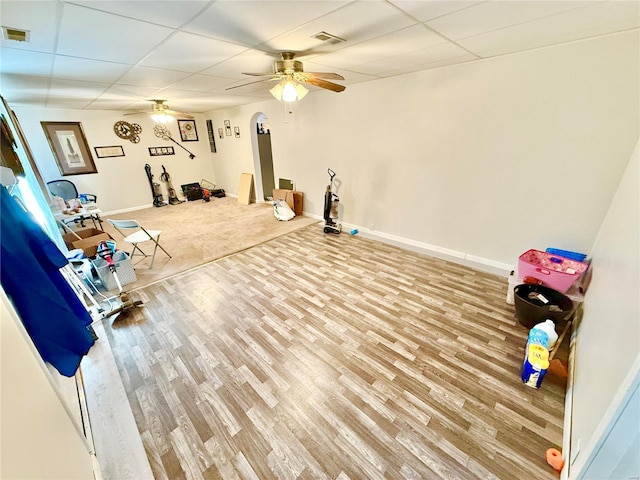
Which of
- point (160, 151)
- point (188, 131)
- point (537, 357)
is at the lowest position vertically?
point (537, 357)

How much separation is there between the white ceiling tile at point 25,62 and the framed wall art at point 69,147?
151 inches

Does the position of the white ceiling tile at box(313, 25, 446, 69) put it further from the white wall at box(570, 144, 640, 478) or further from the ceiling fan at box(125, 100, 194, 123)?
the ceiling fan at box(125, 100, 194, 123)

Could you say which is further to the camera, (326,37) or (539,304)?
(539,304)

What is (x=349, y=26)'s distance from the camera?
1762mm

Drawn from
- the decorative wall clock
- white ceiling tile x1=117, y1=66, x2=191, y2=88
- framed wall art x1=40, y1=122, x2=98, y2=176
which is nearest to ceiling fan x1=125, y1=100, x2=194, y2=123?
white ceiling tile x1=117, y1=66, x2=191, y2=88

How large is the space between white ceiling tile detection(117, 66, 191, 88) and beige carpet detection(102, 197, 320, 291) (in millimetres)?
2353

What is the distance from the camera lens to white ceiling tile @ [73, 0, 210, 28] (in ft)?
4.48

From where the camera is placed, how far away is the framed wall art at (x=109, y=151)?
5.85m

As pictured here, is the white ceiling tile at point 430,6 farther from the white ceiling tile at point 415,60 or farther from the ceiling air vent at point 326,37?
the white ceiling tile at point 415,60

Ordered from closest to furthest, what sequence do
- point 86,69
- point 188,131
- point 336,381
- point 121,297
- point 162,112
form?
point 336,381
point 86,69
point 121,297
point 162,112
point 188,131

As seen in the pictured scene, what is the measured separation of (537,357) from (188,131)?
28.3 ft

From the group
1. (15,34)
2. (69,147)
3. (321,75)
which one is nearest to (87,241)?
(15,34)

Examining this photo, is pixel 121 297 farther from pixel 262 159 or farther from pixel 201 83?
pixel 262 159

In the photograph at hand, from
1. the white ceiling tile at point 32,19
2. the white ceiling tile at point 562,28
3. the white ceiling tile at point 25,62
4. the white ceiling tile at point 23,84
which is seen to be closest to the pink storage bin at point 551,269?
the white ceiling tile at point 562,28
